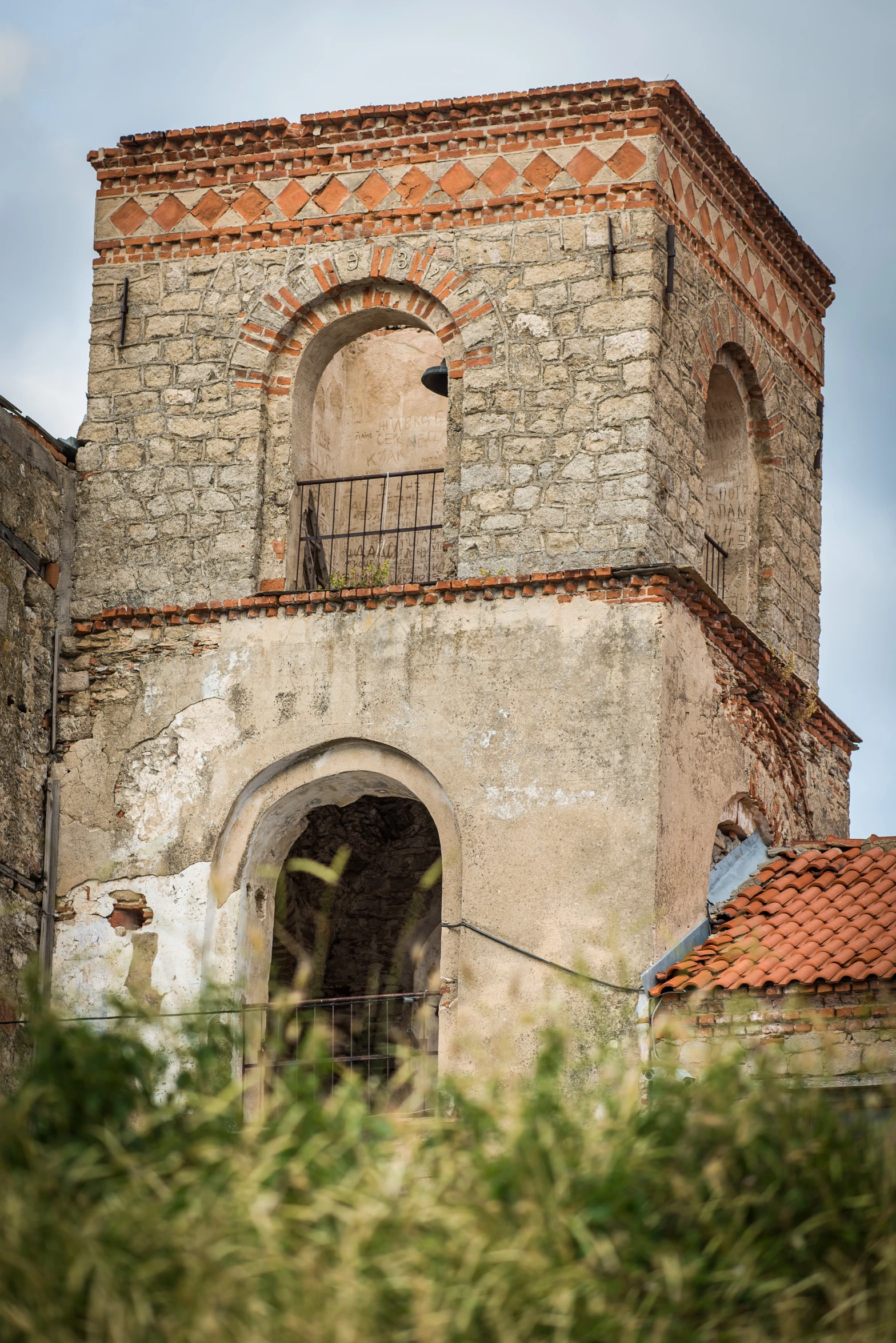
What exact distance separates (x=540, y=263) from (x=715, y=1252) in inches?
308

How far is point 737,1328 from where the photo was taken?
6.50 m

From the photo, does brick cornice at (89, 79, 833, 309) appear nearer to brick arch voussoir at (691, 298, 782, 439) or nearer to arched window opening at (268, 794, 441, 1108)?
brick arch voussoir at (691, 298, 782, 439)

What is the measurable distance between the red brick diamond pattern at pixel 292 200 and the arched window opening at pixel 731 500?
299 cm

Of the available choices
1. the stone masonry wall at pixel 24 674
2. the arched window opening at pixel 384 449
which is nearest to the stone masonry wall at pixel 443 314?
the stone masonry wall at pixel 24 674

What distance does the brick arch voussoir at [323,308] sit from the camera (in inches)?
531

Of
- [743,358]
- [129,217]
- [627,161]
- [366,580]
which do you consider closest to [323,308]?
[129,217]

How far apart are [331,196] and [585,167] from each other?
65.0 inches

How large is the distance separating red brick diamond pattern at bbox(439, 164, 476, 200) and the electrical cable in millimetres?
4614

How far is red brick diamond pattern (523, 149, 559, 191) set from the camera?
44.1 feet

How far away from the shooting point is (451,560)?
513 inches

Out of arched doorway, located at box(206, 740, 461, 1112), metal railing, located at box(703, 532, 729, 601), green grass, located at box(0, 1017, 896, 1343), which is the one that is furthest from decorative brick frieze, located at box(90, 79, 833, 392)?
green grass, located at box(0, 1017, 896, 1343)

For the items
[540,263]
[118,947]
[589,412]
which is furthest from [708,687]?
[118,947]

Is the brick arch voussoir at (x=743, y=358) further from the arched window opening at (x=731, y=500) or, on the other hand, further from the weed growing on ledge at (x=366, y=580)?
the weed growing on ledge at (x=366, y=580)

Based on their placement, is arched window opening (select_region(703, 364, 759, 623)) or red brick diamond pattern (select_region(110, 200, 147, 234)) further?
arched window opening (select_region(703, 364, 759, 623))
